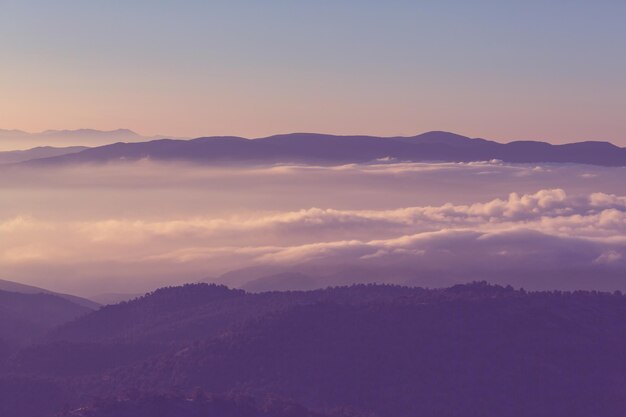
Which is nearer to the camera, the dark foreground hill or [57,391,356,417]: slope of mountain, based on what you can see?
[57,391,356,417]: slope of mountain

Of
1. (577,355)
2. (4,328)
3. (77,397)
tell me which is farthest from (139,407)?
(4,328)

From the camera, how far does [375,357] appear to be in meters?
149

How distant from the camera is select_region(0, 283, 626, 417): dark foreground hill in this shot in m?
138

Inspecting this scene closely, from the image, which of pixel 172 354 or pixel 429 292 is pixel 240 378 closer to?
pixel 172 354

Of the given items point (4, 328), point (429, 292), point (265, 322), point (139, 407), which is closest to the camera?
point (139, 407)

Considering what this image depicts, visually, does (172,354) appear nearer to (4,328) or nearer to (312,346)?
(312,346)

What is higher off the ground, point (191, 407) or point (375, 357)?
point (191, 407)

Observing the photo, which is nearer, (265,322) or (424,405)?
(424,405)

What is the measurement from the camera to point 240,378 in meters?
142

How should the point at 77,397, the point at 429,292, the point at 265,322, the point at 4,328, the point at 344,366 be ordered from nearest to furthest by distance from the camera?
the point at 77,397
the point at 344,366
the point at 265,322
the point at 429,292
the point at 4,328

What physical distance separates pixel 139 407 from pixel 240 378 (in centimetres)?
3145

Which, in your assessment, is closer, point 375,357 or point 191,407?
point 191,407

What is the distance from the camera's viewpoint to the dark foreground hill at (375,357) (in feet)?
454

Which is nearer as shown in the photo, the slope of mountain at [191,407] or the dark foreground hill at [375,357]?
the slope of mountain at [191,407]
